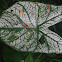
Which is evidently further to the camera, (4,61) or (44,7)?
(44,7)

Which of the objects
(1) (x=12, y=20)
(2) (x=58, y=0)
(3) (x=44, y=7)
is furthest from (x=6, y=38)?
(2) (x=58, y=0)

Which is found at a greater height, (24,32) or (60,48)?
(24,32)

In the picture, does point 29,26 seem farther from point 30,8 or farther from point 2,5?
point 2,5

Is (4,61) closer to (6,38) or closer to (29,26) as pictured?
(6,38)

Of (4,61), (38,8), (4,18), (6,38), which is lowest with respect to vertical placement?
(4,61)

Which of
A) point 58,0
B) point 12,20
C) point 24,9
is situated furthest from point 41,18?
→ point 58,0

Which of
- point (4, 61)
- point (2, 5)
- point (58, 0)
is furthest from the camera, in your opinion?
point (58, 0)

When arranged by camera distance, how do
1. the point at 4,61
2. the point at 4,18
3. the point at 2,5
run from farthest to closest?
the point at 2,5, the point at 4,18, the point at 4,61
